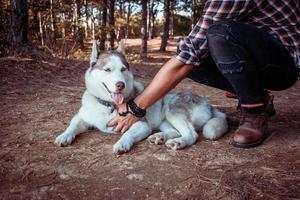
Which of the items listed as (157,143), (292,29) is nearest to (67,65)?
(157,143)

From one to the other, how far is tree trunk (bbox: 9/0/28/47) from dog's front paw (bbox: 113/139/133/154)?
6239mm

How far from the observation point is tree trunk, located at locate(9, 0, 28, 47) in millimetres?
7832

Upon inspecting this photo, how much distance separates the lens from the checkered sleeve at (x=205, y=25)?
250 cm

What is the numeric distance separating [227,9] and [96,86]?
137cm

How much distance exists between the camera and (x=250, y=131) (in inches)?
106

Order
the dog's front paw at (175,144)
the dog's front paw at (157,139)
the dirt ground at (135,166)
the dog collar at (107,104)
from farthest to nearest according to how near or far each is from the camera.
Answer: the dog collar at (107,104) < the dog's front paw at (157,139) < the dog's front paw at (175,144) < the dirt ground at (135,166)

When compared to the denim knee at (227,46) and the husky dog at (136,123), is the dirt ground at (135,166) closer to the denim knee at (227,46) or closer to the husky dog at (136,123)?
the husky dog at (136,123)

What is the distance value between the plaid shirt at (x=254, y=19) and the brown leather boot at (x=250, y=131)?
0.56 metres

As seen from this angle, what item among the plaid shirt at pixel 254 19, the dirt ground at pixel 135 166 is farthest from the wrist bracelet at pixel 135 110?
the plaid shirt at pixel 254 19

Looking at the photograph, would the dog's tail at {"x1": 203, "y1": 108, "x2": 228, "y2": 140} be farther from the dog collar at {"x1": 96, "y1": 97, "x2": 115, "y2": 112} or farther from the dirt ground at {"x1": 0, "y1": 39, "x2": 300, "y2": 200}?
the dog collar at {"x1": 96, "y1": 97, "x2": 115, "y2": 112}

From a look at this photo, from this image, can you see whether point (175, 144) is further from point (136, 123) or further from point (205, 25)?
point (205, 25)

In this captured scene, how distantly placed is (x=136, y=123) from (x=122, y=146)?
1.32 feet

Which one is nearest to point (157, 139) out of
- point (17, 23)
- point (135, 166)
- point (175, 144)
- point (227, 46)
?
point (175, 144)

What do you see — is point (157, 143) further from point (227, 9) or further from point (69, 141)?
point (227, 9)
